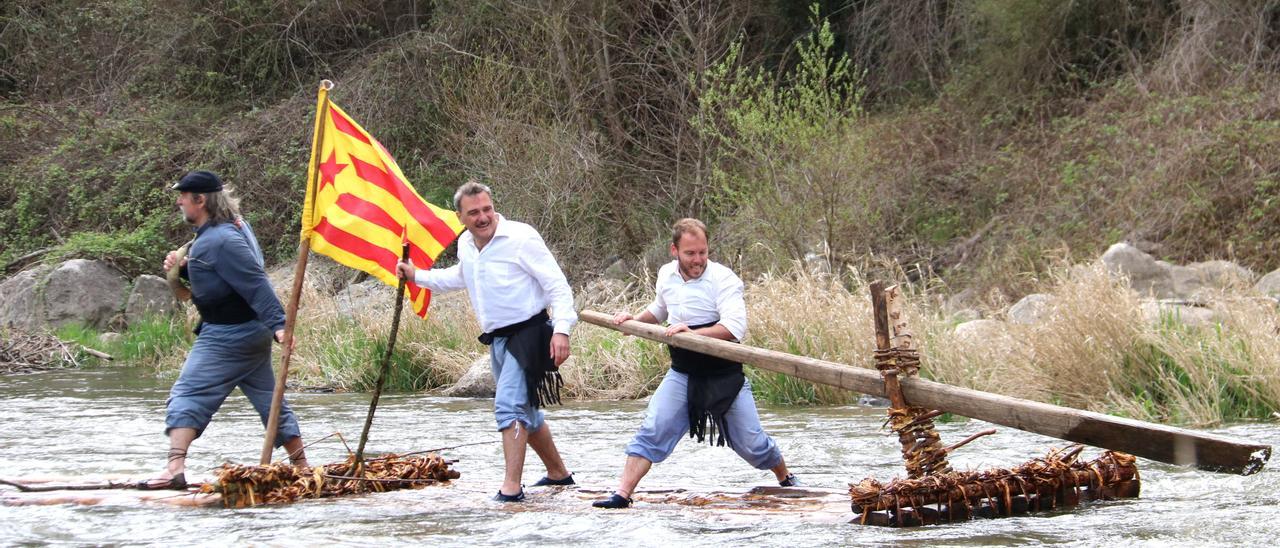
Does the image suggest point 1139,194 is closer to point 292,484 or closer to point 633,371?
point 633,371

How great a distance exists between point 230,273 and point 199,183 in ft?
1.92

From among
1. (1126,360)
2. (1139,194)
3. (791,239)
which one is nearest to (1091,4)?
(1139,194)

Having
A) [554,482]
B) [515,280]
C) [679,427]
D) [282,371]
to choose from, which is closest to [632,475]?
[679,427]

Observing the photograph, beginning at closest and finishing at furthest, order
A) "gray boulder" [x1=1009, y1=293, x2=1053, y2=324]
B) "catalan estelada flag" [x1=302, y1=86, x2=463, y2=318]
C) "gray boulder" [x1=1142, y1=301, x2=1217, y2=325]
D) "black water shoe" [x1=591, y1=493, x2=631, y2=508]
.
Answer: "black water shoe" [x1=591, y1=493, x2=631, y2=508] < "catalan estelada flag" [x1=302, y1=86, x2=463, y2=318] < "gray boulder" [x1=1142, y1=301, x2=1217, y2=325] < "gray boulder" [x1=1009, y1=293, x2=1053, y2=324]

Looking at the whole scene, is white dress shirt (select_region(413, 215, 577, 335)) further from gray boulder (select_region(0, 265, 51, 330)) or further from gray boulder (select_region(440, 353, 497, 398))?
gray boulder (select_region(0, 265, 51, 330))

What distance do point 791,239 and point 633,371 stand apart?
Answer: 579 cm

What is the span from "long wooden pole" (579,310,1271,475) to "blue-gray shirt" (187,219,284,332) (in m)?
2.40

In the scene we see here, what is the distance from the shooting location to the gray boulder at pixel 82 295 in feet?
82.2

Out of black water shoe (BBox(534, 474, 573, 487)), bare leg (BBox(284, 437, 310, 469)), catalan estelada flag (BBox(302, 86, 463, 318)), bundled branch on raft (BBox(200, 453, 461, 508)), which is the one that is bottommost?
black water shoe (BBox(534, 474, 573, 487))

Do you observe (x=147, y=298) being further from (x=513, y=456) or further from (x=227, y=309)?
(x=513, y=456)

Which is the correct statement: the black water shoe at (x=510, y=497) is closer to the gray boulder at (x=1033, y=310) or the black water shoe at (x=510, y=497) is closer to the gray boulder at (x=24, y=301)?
the gray boulder at (x=1033, y=310)

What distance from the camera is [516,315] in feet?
26.9

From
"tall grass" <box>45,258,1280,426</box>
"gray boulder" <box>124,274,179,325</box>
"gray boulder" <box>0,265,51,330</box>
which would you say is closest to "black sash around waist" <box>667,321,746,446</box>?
"tall grass" <box>45,258,1280,426</box>

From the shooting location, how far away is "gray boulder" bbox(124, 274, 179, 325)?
24.8 m
